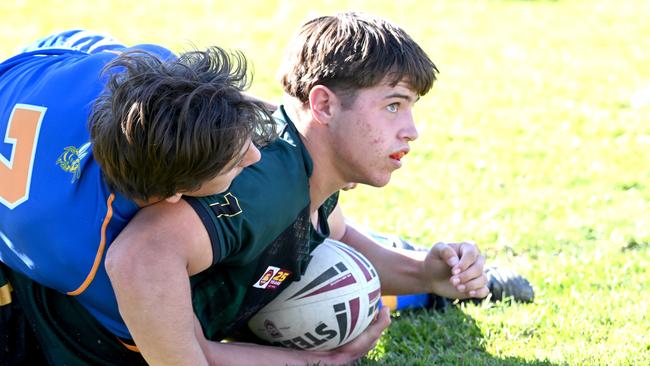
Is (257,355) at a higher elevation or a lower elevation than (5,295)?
lower

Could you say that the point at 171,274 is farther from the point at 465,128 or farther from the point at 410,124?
the point at 465,128

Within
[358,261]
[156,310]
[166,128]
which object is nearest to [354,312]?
[358,261]

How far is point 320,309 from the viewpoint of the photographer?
3641mm

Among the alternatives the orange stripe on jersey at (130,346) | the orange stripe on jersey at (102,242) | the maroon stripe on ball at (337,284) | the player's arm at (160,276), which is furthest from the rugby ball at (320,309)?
the orange stripe on jersey at (102,242)

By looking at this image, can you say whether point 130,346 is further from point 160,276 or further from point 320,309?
point 320,309

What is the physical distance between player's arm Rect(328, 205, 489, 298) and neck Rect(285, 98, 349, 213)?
632mm

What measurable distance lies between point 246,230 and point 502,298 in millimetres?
1723

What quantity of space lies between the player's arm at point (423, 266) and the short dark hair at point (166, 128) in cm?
120

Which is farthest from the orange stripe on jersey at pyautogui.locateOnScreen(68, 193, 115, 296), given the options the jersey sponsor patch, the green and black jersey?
the jersey sponsor patch

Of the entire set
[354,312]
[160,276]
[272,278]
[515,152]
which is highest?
[160,276]

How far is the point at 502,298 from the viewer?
445cm

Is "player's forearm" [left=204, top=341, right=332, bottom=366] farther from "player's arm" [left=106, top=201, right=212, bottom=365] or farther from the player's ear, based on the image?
the player's ear

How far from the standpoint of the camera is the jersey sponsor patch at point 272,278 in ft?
11.4

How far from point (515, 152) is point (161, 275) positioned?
4427 mm
